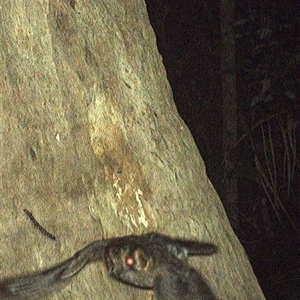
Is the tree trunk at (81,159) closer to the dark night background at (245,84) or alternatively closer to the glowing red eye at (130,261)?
the glowing red eye at (130,261)

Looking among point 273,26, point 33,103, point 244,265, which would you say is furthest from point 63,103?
point 273,26

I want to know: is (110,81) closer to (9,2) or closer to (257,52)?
(9,2)

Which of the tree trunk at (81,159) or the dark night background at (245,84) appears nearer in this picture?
the tree trunk at (81,159)

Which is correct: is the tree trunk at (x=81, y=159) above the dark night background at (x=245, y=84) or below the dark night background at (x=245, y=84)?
above

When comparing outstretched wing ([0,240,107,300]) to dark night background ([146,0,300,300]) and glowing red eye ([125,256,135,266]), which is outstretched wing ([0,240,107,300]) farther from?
dark night background ([146,0,300,300])

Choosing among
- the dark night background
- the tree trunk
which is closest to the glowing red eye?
the tree trunk

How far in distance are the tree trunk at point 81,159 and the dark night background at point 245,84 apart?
2.24 meters

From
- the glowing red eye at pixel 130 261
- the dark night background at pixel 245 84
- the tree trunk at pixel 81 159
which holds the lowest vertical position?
the dark night background at pixel 245 84

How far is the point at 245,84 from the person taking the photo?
3918mm

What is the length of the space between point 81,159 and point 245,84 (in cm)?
256


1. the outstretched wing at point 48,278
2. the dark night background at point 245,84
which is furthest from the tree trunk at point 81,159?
the dark night background at point 245,84

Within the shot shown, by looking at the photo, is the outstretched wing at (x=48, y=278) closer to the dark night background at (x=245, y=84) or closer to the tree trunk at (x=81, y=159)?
the tree trunk at (x=81, y=159)

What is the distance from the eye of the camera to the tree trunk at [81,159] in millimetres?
1401

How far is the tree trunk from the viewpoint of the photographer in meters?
1.40
